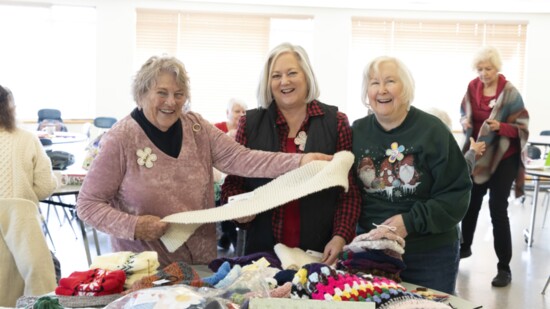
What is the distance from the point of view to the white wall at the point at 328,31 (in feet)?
31.4

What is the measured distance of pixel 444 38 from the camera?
33.3 feet

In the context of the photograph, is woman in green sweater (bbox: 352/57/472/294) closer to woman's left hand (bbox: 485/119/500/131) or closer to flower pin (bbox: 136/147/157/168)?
flower pin (bbox: 136/147/157/168)

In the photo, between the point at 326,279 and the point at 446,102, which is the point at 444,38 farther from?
the point at 326,279

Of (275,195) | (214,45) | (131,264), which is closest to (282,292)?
(131,264)

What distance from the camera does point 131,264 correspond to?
1.72 metres

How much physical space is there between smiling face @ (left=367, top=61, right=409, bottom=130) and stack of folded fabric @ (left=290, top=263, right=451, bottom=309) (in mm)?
768

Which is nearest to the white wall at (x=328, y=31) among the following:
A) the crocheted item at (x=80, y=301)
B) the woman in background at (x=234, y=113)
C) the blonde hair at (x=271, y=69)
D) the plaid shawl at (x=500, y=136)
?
the woman in background at (x=234, y=113)

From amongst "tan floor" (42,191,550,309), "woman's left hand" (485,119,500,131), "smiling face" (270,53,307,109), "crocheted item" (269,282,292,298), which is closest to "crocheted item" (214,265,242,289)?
"crocheted item" (269,282,292,298)

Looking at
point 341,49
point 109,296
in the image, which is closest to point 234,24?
point 341,49

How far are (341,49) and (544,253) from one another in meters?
5.37

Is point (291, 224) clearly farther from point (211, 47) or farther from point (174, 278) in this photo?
point (211, 47)

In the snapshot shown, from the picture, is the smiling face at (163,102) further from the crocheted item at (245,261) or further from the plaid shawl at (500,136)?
the plaid shawl at (500,136)

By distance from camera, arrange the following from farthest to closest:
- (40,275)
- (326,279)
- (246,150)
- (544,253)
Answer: (544,253), (40,275), (246,150), (326,279)

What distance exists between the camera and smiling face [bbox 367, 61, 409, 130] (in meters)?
2.11
